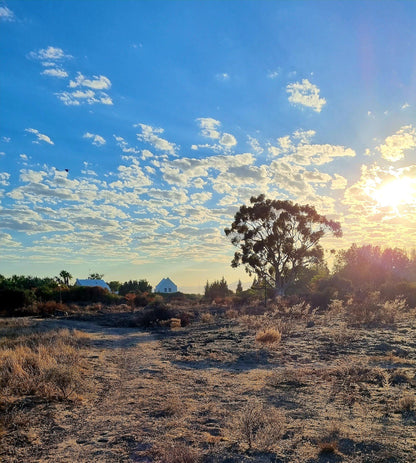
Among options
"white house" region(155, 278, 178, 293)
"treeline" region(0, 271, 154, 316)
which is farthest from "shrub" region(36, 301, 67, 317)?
"white house" region(155, 278, 178, 293)

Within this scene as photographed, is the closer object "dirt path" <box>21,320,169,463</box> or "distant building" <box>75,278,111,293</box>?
"dirt path" <box>21,320,169,463</box>

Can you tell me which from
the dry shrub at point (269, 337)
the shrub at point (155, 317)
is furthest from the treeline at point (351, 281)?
the dry shrub at point (269, 337)

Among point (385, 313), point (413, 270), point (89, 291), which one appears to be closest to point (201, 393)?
point (385, 313)

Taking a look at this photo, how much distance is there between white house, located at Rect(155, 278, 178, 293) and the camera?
285 feet

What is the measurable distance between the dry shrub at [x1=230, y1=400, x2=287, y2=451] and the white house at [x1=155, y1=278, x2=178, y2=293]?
8227 centimetres

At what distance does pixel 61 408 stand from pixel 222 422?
109 inches

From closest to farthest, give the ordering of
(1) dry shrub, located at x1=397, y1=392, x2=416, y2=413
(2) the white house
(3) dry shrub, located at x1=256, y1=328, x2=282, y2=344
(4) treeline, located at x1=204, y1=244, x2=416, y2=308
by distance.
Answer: (1) dry shrub, located at x1=397, y1=392, x2=416, y2=413 < (3) dry shrub, located at x1=256, y1=328, x2=282, y2=344 < (4) treeline, located at x1=204, y1=244, x2=416, y2=308 < (2) the white house

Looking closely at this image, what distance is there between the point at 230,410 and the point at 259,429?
1416 mm

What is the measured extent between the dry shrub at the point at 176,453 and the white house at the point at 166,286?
273 feet

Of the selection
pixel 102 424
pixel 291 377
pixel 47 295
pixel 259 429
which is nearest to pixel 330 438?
pixel 259 429

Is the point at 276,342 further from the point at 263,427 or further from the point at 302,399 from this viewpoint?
the point at 263,427

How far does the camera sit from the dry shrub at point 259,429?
481cm

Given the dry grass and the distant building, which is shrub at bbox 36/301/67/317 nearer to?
the dry grass

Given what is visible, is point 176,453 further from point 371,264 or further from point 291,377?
point 371,264
